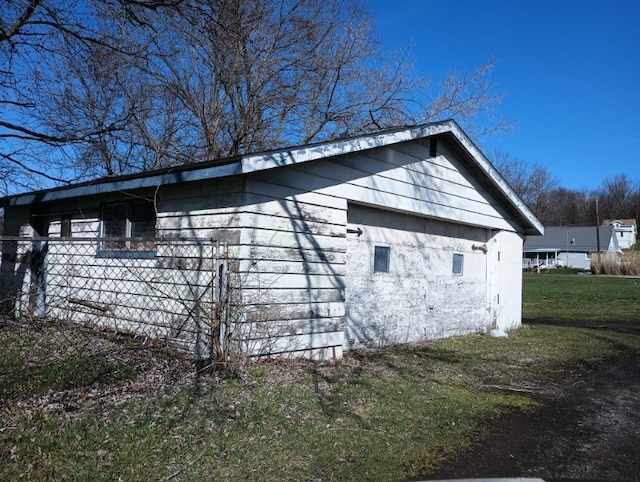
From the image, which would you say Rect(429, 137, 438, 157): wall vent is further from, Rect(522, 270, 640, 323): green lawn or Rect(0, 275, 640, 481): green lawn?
Rect(522, 270, 640, 323): green lawn

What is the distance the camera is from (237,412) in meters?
4.79

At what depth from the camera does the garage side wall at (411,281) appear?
338 inches

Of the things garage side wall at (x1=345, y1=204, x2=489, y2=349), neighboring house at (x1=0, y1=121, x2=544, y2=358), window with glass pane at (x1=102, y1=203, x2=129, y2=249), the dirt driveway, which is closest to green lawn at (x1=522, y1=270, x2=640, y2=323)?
garage side wall at (x1=345, y1=204, x2=489, y2=349)

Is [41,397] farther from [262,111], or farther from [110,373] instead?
[262,111]

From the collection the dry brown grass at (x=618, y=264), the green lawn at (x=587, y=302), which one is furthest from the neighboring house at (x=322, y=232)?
the dry brown grass at (x=618, y=264)

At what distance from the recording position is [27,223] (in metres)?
10.7

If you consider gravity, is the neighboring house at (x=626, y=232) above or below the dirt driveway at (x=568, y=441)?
above

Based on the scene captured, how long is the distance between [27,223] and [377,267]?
23.7 feet

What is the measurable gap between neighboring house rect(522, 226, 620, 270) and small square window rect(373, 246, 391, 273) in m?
57.0

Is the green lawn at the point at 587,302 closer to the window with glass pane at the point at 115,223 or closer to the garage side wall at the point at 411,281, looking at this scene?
the garage side wall at the point at 411,281

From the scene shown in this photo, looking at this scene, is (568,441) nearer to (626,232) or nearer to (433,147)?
(433,147)

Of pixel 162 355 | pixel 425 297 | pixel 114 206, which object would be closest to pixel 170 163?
pixel 114 206

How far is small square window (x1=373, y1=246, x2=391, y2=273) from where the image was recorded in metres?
8.97

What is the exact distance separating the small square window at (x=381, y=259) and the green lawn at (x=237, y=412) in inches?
61.0
